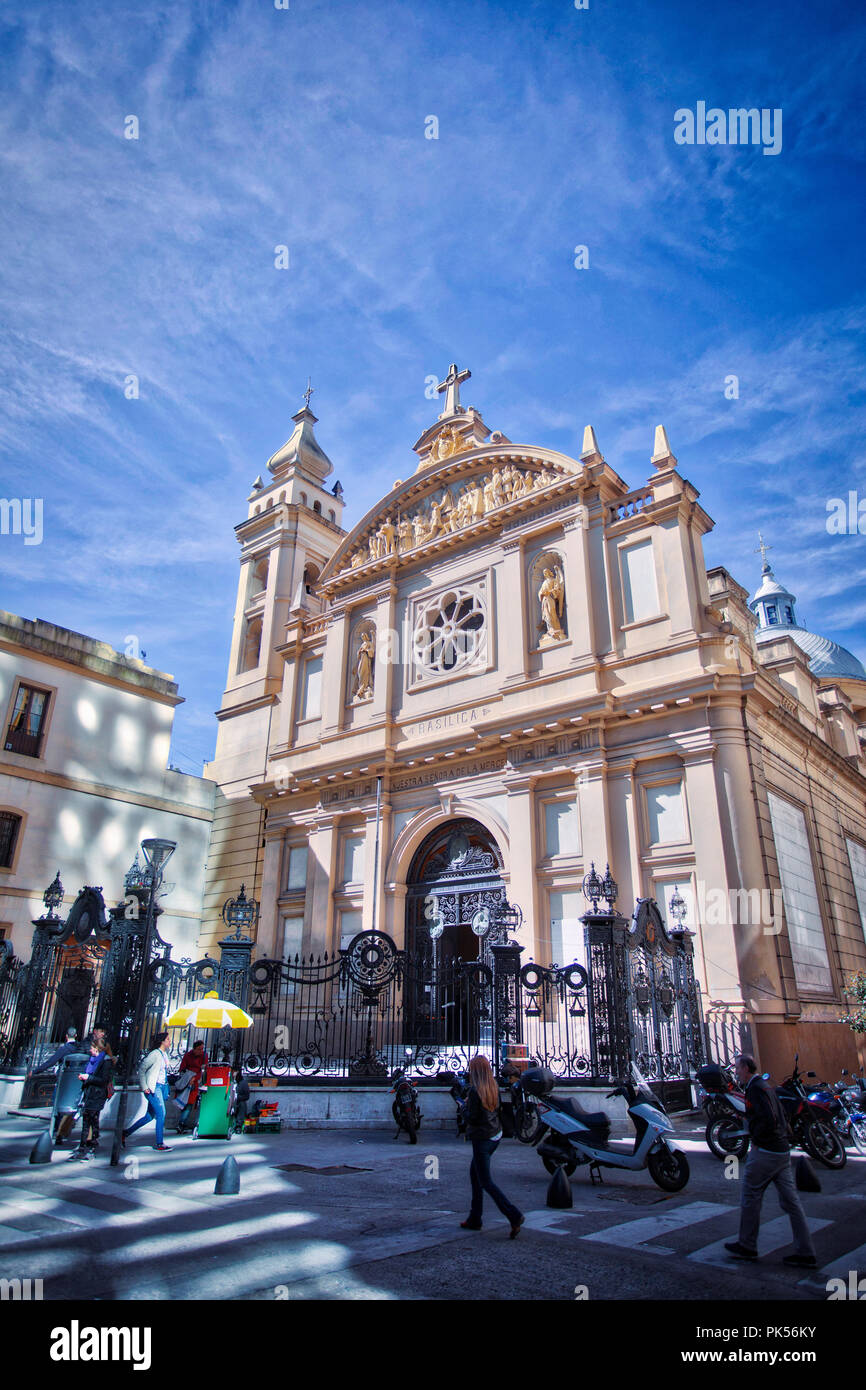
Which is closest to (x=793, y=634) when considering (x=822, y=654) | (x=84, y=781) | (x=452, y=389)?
(x=822, y=654)

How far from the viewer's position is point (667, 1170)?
29.5 ft

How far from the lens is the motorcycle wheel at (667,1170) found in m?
8.98

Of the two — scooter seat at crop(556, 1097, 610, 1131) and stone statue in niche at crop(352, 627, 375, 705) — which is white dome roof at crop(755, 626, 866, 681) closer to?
stone statue in niche at crop(352, 627, 375, 705)

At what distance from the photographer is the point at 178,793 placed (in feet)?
102

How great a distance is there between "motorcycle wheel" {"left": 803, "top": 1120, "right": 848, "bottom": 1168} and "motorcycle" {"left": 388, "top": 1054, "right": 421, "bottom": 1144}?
18.1 ft

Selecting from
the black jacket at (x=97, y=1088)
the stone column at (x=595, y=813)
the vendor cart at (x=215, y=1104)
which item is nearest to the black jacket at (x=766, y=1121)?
the vendor cart at (x=215, y=1104)

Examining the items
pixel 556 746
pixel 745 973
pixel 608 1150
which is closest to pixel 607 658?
pixel 556 746

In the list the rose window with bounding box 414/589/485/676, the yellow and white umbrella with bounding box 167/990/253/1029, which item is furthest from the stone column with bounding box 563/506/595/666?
the yellow and white umbrella with bounding box 167/990/253/1029

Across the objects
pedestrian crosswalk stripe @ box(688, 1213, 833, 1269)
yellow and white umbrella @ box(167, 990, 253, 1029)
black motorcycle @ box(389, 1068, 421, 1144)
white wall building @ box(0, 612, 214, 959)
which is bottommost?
pedestrian crosswalk stripe @ box(688, 1213, 833, 1269)

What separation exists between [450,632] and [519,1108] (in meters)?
15.2

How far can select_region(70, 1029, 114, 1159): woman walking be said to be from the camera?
34.7ft

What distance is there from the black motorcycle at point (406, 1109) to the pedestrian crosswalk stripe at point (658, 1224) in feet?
18.1

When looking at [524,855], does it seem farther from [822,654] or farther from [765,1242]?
[822,654]

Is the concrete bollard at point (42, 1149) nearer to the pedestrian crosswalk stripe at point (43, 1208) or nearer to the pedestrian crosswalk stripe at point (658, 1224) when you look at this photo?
the pedestrian crosswalk stripe at point (43, 1208)
